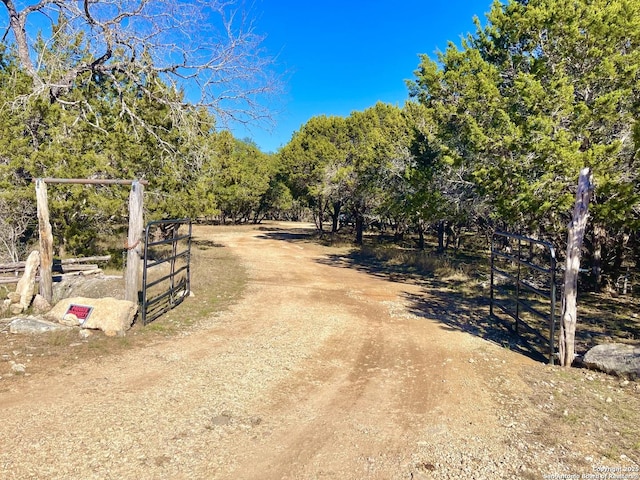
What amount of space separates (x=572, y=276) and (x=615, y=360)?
4.52ft

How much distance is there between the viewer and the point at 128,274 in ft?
25.9

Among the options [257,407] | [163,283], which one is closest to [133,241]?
[163,283]

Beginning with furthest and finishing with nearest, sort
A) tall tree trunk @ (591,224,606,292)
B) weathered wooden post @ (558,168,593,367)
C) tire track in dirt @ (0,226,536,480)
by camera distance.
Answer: tall tree trunk @ (591,224,606,292) < weathered wooden post @ (558,168,593,367) < tire track in dirt @ (0,226,536,480)

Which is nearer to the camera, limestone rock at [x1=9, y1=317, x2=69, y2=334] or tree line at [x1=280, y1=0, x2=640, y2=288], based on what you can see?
limestone rock at [x1=9, y1=317, x2=69, y2=334]

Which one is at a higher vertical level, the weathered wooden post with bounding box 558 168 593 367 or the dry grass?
the weathered wooden post with bounding box 558 168 593 367

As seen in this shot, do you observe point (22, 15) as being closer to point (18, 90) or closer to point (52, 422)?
point (18, 90)

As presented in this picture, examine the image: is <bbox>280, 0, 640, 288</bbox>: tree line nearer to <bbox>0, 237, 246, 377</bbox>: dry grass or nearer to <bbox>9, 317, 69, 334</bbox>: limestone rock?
<bbox>0, 237, 246, 377</bbox>: dry grass

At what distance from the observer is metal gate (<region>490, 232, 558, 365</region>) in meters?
7.01

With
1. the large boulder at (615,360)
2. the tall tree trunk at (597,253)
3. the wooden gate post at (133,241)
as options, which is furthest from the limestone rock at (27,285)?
the tall tree trunk at (597,253)

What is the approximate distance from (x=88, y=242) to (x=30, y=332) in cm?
776

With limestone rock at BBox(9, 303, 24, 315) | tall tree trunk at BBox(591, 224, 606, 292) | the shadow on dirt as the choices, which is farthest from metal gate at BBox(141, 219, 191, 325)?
the shadow on dirt

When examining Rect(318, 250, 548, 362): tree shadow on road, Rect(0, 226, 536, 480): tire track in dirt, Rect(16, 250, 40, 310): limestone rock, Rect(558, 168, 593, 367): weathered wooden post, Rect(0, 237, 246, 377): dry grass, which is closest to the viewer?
Rect(0, 226, 536, 480): tire track in dirt

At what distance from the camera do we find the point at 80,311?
23.6 ft

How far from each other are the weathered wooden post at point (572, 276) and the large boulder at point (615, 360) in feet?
0.99
